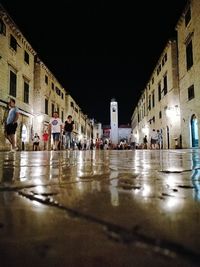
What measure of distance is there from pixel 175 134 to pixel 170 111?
2104 millimetres

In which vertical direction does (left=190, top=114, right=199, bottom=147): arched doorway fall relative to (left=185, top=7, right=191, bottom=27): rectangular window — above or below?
below

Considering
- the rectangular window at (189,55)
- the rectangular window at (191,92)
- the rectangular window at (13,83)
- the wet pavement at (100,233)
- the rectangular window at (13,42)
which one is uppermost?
the rectangular window at (13,42)

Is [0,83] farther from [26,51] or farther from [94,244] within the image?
[94,244]

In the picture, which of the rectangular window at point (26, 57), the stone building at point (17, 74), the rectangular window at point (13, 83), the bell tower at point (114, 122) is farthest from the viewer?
the bell tower at point (114, 122)

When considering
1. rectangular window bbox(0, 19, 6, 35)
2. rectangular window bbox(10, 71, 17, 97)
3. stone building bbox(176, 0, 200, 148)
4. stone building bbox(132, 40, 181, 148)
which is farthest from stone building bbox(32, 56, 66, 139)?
stone building bbox(176, 0, 200, 148)

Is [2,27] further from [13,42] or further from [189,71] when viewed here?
[189,71]

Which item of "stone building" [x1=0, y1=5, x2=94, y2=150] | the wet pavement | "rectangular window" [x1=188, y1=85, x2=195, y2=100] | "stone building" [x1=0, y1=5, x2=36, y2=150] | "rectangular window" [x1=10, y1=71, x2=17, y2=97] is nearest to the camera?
the wet pavement

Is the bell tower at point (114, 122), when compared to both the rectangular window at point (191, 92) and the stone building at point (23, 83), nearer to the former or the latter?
the stone building at point (23, 83)

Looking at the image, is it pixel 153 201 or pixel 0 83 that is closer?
pixel 153 201

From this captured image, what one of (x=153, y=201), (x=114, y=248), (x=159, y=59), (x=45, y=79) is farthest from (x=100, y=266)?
A: (x=159, y=59)

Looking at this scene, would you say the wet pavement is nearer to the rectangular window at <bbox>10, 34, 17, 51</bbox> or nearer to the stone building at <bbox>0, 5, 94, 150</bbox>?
the stone building at <bbox>0, 5, 94, 150</bbox>

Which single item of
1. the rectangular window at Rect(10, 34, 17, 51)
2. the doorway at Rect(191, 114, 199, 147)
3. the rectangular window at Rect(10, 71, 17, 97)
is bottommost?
the doorway at Rect(191, 114, 199, 147)

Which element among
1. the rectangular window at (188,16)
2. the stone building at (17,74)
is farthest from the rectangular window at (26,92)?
the rectangular window at (188,16)

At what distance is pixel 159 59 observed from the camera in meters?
27.1
